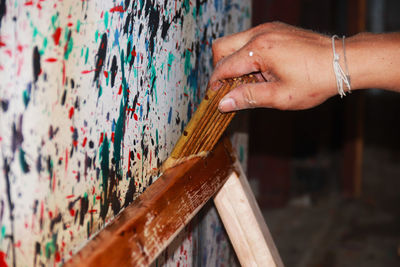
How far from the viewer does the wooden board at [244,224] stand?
0.93 meters

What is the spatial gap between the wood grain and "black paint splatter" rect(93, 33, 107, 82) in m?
0.18

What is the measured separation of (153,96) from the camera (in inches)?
30.5

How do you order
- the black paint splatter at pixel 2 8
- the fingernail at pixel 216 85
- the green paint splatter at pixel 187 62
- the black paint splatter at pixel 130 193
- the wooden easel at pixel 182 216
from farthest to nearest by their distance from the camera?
the green paint splatter at pixel 187 62 → the fingernail at pixel 216 85 → the black paint splatter at pixel 130 193 → the wooden easel at pixel 182 216 → the black paint splatter at pixel 2 8

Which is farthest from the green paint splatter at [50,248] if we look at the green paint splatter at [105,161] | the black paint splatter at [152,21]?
A: the black paint splatter at [152,21]

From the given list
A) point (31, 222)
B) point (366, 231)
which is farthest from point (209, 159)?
point (366, 231)

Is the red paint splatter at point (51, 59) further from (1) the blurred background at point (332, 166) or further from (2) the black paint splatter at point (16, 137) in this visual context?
(1) the blurred background at point (332, 166)

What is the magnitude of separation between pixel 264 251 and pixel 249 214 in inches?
3.0

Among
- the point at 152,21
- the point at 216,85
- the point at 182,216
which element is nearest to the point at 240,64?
the point at 216,85

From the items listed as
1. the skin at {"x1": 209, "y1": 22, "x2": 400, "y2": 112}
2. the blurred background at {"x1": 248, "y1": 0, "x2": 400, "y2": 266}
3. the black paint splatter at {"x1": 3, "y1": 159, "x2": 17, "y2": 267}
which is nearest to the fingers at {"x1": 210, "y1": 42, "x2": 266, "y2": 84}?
the skin at {"x1": 209, "y1": 22, "x2": 400, "y2": 112}

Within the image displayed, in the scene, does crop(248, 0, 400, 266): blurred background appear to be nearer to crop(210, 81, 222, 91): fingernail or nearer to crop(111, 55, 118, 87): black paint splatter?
crop(210, 81, 222, 91): fingernail

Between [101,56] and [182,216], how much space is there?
0.27 m

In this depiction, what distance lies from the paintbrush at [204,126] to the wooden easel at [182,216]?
2 centimetres

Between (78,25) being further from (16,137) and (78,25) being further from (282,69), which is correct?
(282,69)

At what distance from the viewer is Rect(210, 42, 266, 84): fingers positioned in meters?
0.80
